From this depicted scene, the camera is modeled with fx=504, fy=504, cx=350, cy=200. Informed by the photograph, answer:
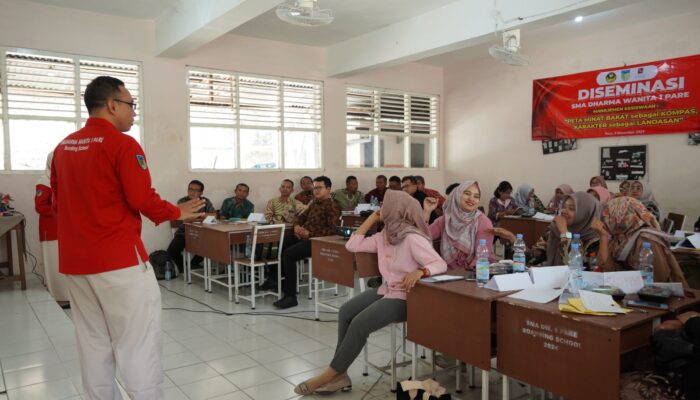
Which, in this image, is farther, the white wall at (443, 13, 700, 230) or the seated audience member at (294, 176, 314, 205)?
the seated audience member at (294, 176, 314, 205)

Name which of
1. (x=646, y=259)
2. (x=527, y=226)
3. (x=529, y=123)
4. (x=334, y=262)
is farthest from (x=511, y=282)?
(x=529, y=123)

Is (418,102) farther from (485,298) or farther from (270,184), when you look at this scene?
(485,298)

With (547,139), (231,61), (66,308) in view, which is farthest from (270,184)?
(547,139)

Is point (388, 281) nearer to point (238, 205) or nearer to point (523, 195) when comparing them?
point (238, 205)

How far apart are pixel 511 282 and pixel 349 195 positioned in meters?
6.06

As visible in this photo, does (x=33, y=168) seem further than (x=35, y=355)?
Yes

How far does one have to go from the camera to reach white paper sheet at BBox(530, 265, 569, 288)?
97.2 inches

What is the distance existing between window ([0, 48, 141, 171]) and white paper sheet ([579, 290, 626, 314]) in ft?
21.0

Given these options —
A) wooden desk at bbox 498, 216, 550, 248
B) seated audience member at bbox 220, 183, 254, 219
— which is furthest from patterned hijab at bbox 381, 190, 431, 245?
seated audience member at bbox 220, 183, 254, 219

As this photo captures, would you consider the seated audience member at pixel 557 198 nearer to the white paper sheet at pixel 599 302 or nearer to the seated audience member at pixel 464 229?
the seated audience member at pixel 464 229

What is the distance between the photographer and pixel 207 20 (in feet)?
17.0

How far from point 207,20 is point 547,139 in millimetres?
5789

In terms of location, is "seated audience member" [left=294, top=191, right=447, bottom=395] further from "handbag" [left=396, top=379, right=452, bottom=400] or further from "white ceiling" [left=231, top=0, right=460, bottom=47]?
"white ceiling" [left=231, top=0, right=460, bottom=47]

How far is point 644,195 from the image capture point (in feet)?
22.3
